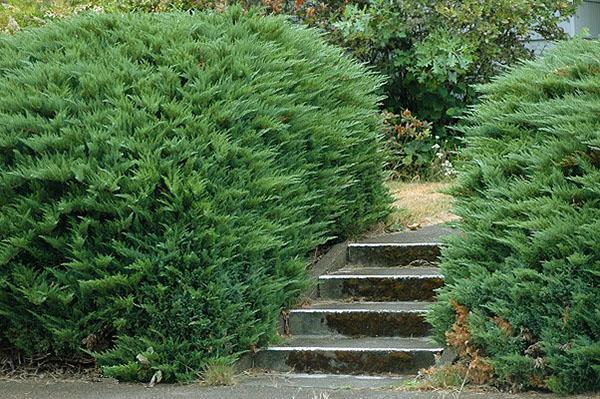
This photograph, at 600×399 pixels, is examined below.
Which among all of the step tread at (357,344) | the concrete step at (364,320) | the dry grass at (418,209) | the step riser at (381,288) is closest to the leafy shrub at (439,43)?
the dry grass at (418,209)

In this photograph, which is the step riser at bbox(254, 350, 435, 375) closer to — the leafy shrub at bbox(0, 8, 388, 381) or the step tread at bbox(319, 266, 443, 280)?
the leafy shrub at bbox(0, 8, 388, 381)

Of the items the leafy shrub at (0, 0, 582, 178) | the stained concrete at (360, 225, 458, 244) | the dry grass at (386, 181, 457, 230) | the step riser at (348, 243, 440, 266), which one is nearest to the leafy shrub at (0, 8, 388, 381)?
the step riser at (348, 243, 440, 266)

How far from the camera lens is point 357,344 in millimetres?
6805

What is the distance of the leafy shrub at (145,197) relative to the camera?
623 centimetres

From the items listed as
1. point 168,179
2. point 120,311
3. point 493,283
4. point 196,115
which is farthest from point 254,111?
point 493,283

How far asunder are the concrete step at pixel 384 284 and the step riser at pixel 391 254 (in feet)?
0.38

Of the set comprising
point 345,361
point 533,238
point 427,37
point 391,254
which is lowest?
point 345,361

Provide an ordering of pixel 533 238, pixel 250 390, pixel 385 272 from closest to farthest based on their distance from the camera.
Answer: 1. pixel 533 238
2. pixel 250 390
3. pixel 385 272

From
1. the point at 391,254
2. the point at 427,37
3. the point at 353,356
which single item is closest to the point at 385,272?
the point at 391,254

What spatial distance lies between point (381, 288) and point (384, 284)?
0.03 meters

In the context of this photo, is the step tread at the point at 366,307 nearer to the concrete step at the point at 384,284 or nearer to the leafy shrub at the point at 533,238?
the concrete step at the point at 384,284

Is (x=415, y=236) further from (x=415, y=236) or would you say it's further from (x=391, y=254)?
(x=391, y=254)

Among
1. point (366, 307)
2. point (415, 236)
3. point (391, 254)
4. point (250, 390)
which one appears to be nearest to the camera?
point (250, 390)

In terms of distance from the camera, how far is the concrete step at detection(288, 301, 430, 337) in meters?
6.95
